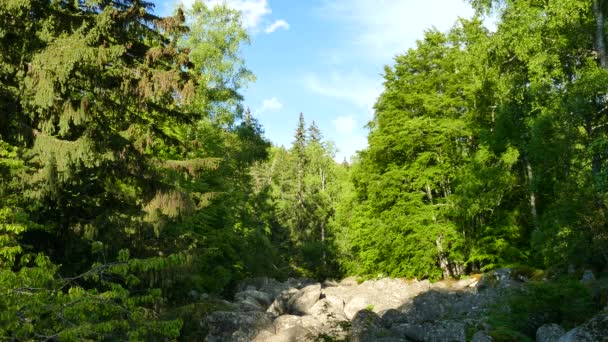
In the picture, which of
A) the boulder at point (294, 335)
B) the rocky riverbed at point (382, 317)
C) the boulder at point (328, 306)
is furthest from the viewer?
the boulder at point (328, 306)

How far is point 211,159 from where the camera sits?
44.3 feet

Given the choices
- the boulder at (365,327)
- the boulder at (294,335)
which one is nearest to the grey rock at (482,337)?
the boulder at (365,327)

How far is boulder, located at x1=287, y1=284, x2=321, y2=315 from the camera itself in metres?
17.3

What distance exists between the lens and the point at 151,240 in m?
11.6

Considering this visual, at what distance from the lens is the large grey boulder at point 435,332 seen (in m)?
9.52

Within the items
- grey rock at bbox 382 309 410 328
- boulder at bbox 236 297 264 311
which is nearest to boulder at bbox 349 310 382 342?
grey rock at bbox 382 309 410 328

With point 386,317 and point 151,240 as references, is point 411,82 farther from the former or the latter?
point 151,240

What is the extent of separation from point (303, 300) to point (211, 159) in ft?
21.7

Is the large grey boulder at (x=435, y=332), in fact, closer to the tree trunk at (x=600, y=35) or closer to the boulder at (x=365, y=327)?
the boulder at (x=365, y=327)

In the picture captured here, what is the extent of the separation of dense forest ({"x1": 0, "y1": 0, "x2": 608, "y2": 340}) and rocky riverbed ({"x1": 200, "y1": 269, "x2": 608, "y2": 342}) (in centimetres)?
147

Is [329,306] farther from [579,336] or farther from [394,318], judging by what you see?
[579,336]

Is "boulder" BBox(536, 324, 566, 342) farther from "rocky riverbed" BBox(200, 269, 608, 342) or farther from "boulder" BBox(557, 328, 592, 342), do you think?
"boulder" BBox(557, 328, 592, 342)

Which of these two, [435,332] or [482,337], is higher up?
[482,337]

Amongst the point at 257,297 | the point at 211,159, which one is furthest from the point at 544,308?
the point at 257,297
